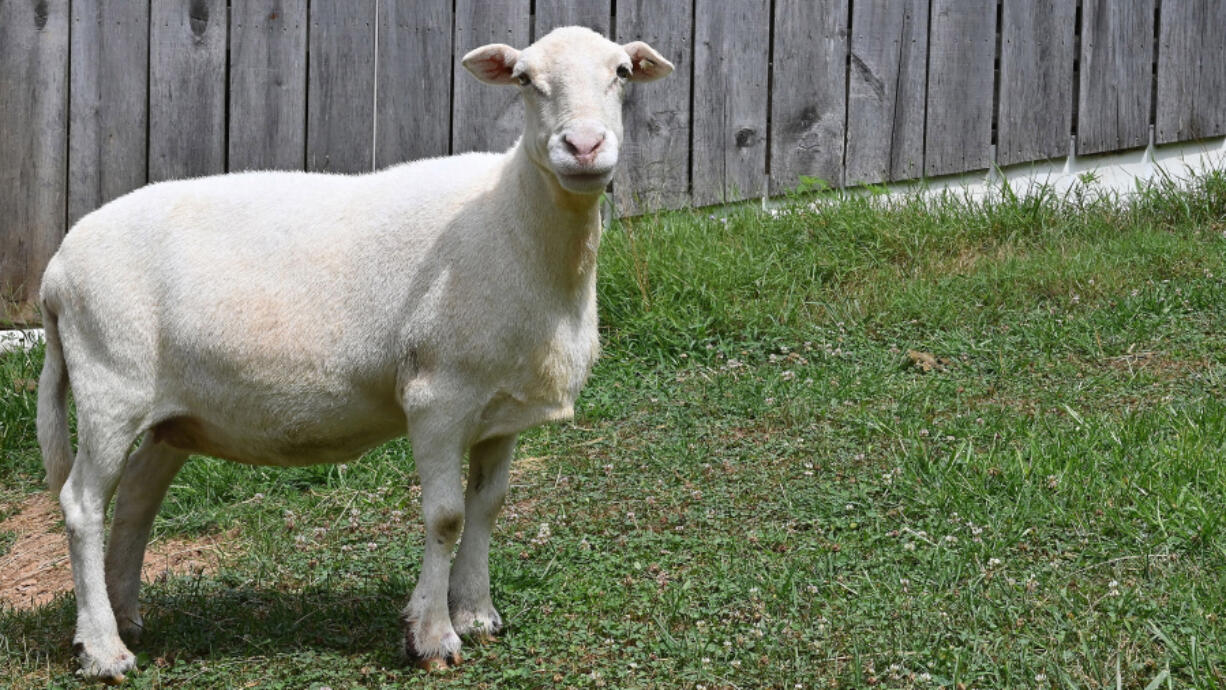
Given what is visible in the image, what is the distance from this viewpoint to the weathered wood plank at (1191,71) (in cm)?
773

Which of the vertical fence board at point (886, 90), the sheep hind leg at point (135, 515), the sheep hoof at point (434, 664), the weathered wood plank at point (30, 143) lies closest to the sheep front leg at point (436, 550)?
the sheep hoof at point (434, 664)

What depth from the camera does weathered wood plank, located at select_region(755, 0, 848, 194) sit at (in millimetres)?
7371

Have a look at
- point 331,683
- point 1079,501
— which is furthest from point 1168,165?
point 331,683

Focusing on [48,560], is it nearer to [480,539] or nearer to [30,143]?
[480,539]

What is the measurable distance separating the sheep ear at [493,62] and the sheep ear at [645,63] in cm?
35

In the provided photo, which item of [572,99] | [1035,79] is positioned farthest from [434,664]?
[1035,79]

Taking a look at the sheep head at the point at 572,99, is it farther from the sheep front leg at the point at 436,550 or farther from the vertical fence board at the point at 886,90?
the vertical fence board at the point at 886,90

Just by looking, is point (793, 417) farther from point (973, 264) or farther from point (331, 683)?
point (331, 683)

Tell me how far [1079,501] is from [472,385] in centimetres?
205

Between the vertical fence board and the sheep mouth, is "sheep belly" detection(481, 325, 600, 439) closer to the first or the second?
the sheep mouth

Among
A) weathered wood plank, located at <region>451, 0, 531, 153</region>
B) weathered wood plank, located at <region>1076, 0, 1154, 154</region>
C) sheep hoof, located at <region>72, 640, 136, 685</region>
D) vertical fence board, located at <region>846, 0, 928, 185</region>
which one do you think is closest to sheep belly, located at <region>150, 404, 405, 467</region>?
sheep hoof, located at <region>72, 640, 136, 685</region>

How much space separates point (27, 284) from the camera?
671cm

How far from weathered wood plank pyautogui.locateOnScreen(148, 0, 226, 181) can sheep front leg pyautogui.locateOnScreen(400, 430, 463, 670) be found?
356 centimetres

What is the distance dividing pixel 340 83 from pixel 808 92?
2594mm
